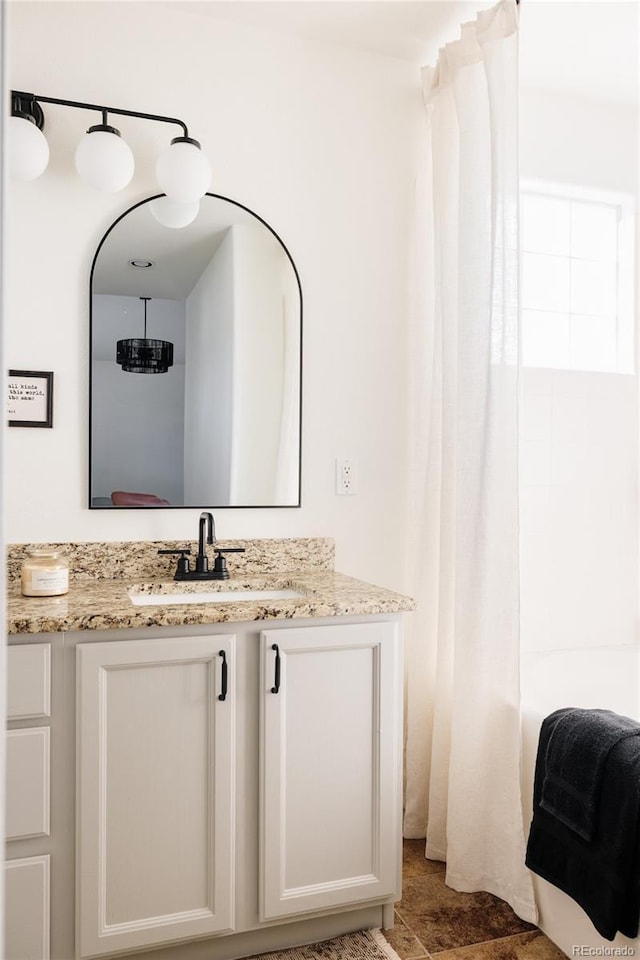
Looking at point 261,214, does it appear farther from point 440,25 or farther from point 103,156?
point 440,25

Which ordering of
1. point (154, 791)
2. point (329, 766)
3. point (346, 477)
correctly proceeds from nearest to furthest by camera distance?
point (154, 791) → point (329, 766) → point (346, 477)

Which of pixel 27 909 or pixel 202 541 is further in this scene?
pixel 202 541

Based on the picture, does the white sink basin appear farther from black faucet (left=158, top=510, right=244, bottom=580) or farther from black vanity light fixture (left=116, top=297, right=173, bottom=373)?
black vanity light fixture (left=116, top=297, right=173, bottom=373)

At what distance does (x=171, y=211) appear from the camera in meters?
2.24

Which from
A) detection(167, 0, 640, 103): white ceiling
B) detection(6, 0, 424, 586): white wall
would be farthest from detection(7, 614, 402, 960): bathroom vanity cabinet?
detection(167, 0, 640, 103): white ceiling

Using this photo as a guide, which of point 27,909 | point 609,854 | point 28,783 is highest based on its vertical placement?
point 28,783

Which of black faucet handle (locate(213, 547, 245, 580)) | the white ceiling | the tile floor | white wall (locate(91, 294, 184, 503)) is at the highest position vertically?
the white ceiling

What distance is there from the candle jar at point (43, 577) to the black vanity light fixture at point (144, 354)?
2.14 feet

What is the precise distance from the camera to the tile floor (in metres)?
1.86

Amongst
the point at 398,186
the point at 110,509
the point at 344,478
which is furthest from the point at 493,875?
the point at 398,186

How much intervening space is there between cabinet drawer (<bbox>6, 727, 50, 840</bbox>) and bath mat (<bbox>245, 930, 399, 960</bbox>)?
69cm

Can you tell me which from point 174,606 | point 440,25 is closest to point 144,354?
point 174,606

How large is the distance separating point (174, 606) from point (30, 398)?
82 centimetres

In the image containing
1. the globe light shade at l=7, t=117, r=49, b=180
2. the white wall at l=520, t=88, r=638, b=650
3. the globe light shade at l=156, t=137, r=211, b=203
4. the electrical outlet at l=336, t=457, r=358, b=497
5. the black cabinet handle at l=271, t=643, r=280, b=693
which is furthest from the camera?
the white wall at l=520, t=88, r=638, b=650
